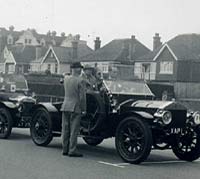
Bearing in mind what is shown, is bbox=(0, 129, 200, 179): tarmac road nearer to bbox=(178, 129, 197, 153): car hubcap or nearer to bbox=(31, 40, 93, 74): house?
bbox=(178, 129, 197, 153): car hubcap

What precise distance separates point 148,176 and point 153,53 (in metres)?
60.6

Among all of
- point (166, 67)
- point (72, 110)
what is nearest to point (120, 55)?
point (166, 67)

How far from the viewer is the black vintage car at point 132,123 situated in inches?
393

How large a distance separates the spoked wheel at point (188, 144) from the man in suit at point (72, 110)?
1932mm

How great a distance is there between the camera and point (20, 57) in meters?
87.4

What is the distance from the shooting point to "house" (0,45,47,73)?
86.7m

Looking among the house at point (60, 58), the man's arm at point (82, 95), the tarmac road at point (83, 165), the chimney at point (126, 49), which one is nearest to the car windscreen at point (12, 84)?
the tarmac road at point (83, 165)

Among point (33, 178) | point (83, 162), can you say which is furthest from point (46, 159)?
point (33, 178)

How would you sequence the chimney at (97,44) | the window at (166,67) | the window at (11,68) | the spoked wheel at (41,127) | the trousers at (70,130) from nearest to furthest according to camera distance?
the trousers at (70,130)
the spoked wheel at (41,127)
the window at (166,67)
the chimney at (97,44)
the window at (11,68)

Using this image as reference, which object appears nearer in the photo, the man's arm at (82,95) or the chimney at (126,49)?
the man's arm at (82,95)

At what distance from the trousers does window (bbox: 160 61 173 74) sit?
180ft

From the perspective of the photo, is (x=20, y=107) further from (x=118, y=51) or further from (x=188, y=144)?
(x=118, y=51)

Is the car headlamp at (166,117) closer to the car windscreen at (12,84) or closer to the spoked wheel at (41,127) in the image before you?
the spoked wheel at (41,127)

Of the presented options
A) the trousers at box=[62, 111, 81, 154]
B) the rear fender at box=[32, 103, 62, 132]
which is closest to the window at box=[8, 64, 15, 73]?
the rear fender at box=[32, 103, 62, 132]
